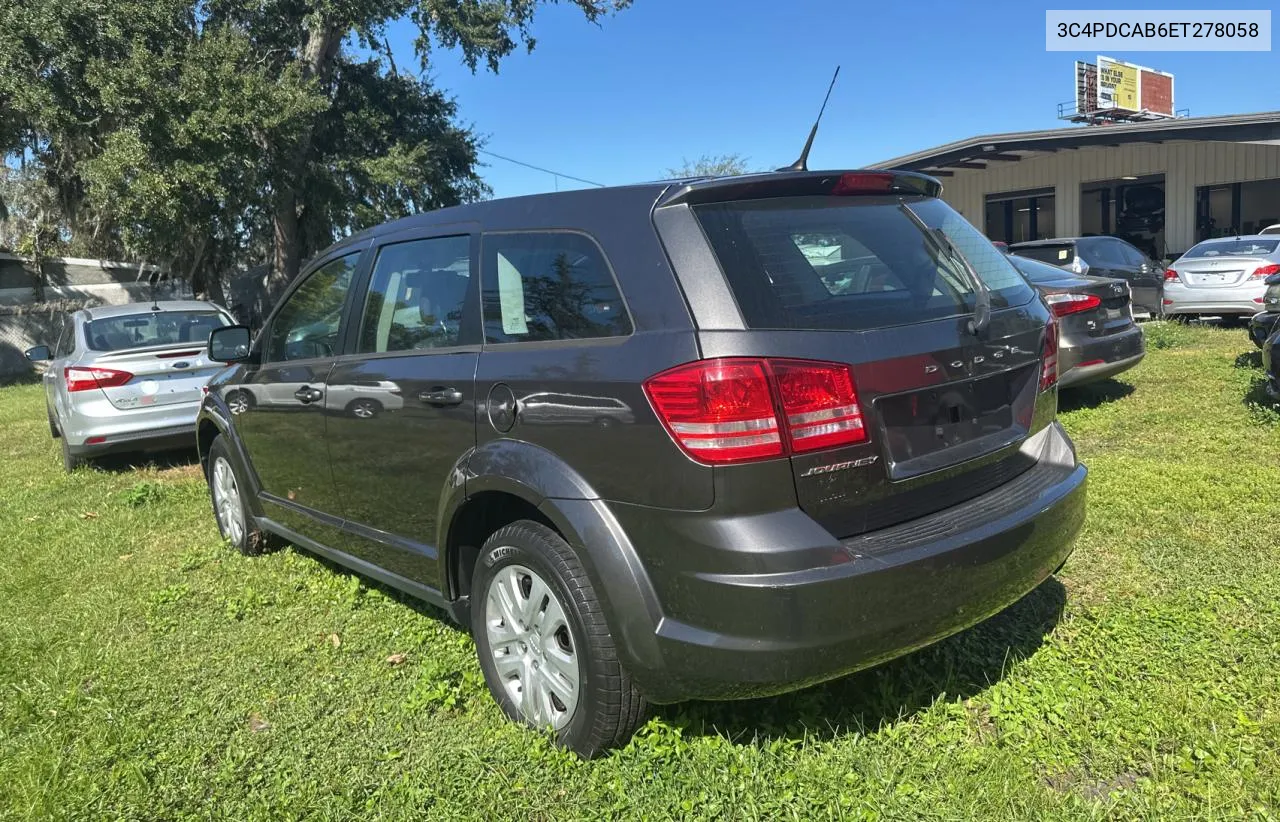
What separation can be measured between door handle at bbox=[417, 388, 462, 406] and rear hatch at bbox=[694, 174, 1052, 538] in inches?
42.8

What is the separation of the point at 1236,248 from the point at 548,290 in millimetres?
12740

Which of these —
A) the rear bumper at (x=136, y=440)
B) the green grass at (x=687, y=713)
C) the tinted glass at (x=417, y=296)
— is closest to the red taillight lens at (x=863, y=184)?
the tinted glass at (x=417, y=296)

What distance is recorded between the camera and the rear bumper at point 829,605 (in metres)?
2.35

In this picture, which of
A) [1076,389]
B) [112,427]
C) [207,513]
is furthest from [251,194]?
[1076,389]

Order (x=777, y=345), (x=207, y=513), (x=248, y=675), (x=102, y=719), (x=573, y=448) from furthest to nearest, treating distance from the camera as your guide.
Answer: (x=207, y=513), (x=248, y=675), (x=102, y=719), (x=573, y=448), (x=777, y=345)

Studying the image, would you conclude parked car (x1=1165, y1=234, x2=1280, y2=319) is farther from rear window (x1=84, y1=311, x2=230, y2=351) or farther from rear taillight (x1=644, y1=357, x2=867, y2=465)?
rear window (x1=84, y1=311, x2=230, y2=351)

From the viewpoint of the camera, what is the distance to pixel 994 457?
9.35ft

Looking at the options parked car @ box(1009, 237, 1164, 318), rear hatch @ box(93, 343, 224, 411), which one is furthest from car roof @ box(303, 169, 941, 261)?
parked car @ box(1009, 237, 1164, 318)

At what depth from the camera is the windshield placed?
39.4 ft

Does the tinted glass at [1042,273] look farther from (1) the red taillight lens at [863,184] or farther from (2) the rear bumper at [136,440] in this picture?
(2) the rear bumper at [136,440]

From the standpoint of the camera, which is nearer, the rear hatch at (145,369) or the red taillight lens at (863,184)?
the red taillight lens at (863,184)

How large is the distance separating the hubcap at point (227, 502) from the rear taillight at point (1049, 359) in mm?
4266

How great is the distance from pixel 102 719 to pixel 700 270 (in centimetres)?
284

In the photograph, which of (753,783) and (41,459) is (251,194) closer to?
(41,459)
